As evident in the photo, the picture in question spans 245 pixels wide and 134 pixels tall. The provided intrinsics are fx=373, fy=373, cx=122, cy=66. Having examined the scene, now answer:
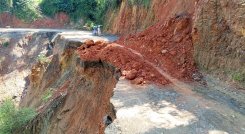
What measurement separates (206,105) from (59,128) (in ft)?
19.4

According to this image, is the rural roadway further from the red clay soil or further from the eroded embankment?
the eroded embankment

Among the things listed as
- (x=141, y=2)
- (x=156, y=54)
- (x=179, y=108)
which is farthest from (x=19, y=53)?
(x=179, y=108)

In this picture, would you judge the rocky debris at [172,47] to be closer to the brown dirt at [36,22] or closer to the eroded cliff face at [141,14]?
A: the eroded cliff face at [141,14]

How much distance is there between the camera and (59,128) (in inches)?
502

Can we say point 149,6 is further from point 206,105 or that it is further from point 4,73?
point 4,73

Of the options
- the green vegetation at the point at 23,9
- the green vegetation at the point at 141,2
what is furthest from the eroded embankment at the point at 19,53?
the green vegetation at the point at 141,2

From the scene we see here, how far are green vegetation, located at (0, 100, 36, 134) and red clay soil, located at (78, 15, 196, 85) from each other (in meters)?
3.27

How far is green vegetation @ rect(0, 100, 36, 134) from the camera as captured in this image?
1403 centimetres

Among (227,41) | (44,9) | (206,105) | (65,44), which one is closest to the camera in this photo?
(206,105)

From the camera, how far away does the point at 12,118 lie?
14.3m

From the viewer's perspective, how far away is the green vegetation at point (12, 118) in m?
14.0

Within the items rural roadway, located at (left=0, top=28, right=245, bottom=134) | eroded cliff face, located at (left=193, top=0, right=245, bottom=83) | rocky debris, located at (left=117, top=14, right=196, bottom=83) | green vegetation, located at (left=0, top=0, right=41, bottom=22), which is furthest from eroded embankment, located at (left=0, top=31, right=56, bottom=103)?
Result: rural roadway, located at (left=0, top=28, right=245, bottom=134)

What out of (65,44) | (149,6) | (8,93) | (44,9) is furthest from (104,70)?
(44,9)

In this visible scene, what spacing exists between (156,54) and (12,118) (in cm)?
615
